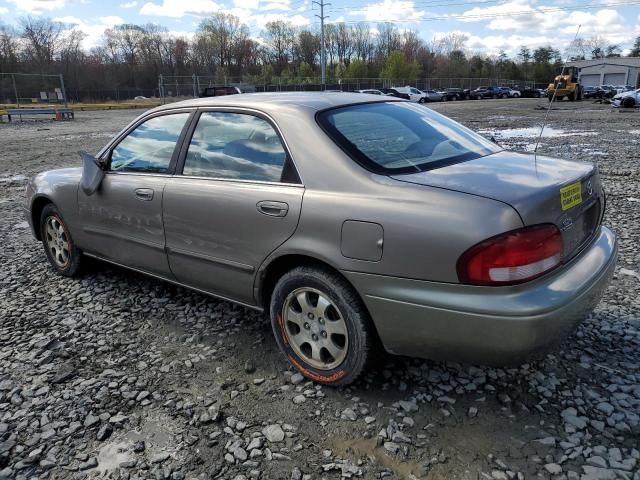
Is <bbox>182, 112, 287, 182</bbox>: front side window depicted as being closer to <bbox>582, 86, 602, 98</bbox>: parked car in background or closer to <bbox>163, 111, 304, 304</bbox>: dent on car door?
<bbox>163, 111, 304, 304</bbox>: dent on car door

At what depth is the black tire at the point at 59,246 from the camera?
174 inches

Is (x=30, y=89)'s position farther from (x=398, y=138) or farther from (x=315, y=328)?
(x=315, y=328)

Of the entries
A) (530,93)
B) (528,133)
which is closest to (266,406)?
(528,133)

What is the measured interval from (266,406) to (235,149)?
1.54 meters

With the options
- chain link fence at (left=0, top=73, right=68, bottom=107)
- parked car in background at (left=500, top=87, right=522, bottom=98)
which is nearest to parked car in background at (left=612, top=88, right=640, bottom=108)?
parked car in background at (left=500, top=87, right=522, bottom=98)

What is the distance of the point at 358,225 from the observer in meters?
2.43

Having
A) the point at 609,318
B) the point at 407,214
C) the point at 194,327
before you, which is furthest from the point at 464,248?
the point at 194,327

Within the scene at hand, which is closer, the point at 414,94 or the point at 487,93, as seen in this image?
the point at 414,94

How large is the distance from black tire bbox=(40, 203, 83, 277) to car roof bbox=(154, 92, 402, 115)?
1.71m

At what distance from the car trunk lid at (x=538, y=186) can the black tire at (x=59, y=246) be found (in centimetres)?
319

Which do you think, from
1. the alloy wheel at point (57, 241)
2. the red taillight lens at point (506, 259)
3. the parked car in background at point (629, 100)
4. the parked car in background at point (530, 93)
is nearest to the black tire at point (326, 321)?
the red taillight lens at point (506, 259)

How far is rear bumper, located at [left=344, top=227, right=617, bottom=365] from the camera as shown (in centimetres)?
214

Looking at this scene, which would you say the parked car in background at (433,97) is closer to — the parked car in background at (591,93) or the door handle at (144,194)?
the parked car in background at (591,93)

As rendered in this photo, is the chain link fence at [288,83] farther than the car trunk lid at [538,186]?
Yes
